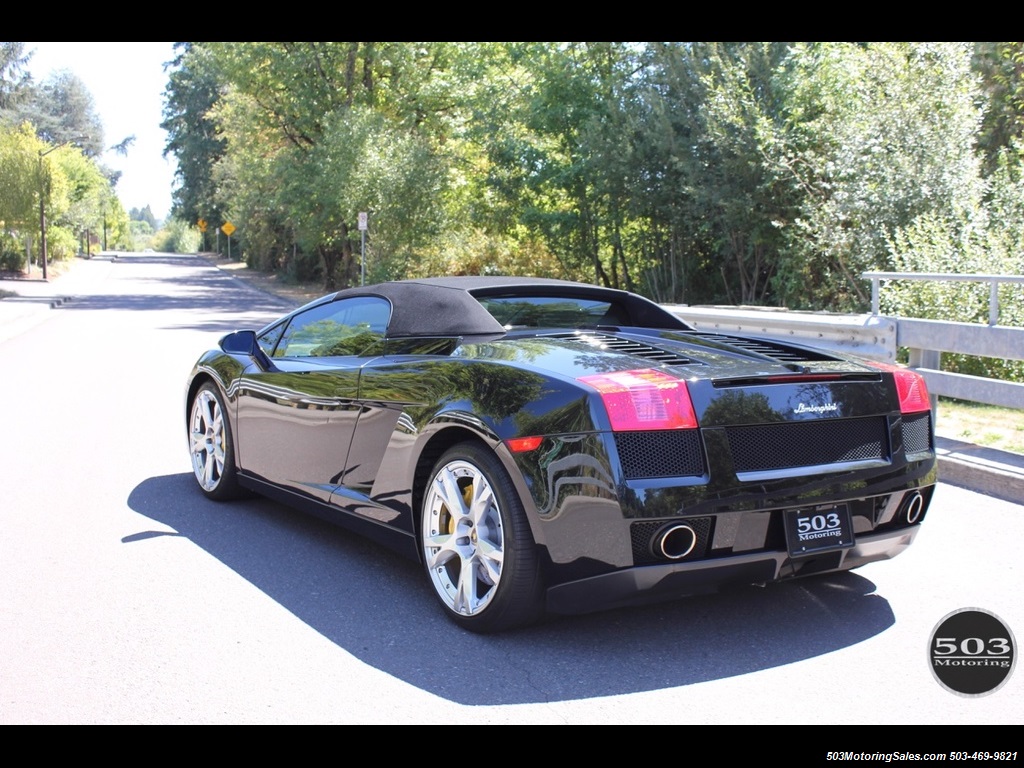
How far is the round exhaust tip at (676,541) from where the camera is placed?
368cm

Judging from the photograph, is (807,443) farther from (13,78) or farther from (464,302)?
(13,78)

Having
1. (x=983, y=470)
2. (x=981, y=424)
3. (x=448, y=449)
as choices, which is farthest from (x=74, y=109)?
(x=448, y=449)

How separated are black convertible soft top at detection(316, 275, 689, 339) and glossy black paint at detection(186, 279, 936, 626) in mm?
19

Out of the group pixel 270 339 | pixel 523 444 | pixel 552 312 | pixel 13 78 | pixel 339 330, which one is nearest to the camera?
pixel 523 444

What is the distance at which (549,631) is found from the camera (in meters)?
4.21

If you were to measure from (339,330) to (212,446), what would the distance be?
148 centimetres

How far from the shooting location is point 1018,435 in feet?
27.6

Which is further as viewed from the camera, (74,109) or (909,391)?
(74,109)

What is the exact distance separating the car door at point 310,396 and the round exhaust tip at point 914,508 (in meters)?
2.44

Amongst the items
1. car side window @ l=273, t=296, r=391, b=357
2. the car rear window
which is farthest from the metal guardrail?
car side window @ l=273, t=296, r=391, b=357

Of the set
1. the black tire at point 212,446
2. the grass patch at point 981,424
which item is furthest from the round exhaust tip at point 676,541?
the grass patch at point 981,424

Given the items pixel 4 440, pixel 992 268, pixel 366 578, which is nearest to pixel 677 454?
pixel 366 578

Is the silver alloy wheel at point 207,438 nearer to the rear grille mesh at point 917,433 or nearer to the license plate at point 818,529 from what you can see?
the license plate at point 818,529
